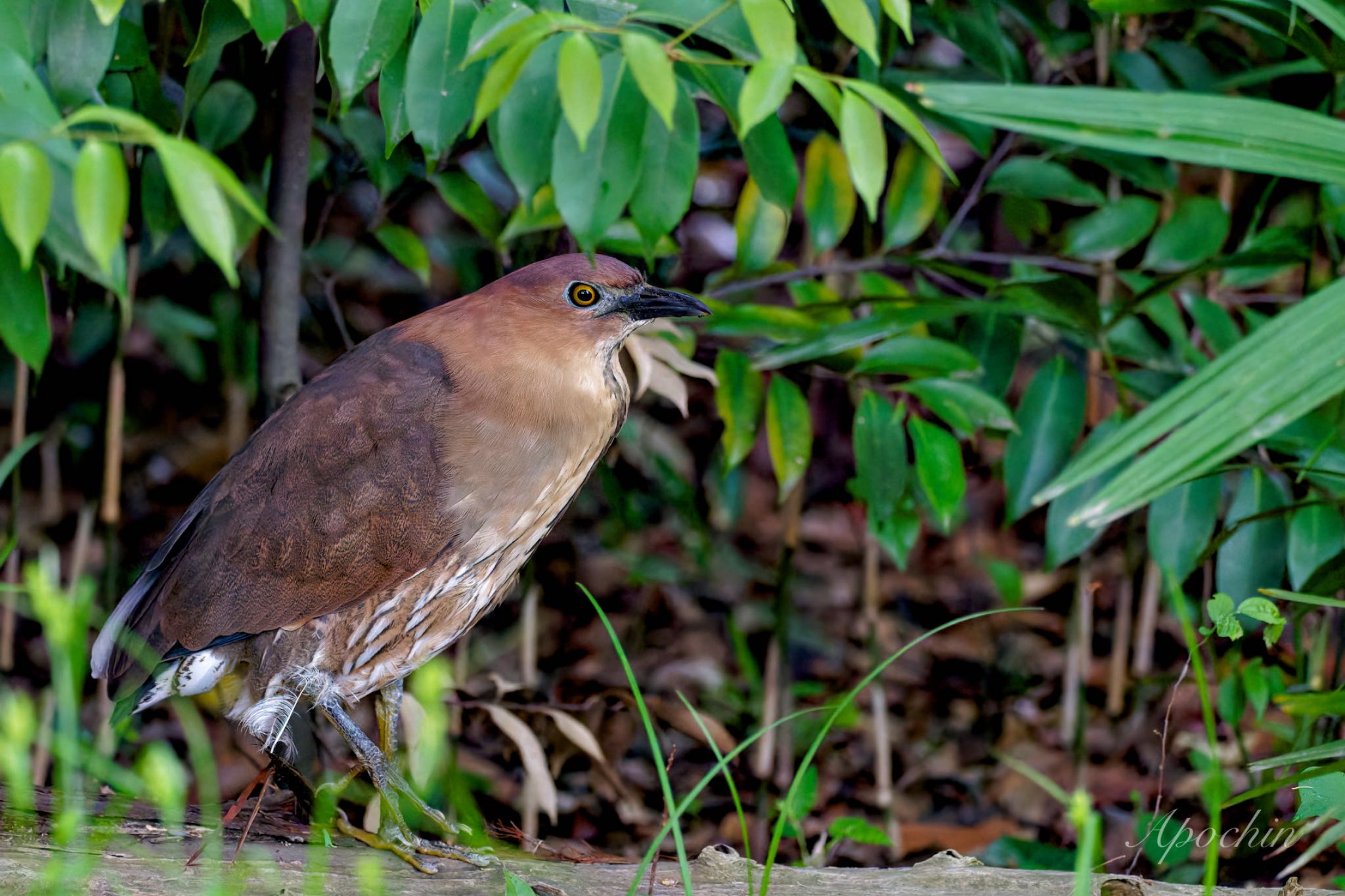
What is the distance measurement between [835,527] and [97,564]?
2497 millimetres

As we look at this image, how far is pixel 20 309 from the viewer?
4.92 ft

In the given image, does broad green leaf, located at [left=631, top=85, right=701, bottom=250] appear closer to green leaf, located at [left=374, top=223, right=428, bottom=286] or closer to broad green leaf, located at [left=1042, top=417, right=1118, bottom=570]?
green leaf, located at [left=374, top=223, right=428, bottom=286]

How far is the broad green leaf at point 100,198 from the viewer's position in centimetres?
118

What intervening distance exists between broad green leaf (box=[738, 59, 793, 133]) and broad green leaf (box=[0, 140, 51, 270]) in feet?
2.39

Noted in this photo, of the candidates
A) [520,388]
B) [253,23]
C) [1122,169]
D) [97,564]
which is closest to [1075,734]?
[1122,169]

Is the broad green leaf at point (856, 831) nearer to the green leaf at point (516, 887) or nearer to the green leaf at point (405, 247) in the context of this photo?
the green leaf at point (516, 887)

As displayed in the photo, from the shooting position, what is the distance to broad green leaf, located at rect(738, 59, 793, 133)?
1.39 metres

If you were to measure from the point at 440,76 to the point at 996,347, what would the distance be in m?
1.57

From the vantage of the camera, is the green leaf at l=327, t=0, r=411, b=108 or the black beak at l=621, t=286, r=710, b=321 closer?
the green leaf at l=327, t=0, r=411, b=108

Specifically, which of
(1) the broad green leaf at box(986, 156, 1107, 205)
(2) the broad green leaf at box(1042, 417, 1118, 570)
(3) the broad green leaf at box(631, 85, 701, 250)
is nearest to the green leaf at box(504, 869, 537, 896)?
(3) the broad green leaf at box(631, 85, 701, 250)

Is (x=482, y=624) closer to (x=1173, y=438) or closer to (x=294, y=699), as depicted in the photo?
(x=294, y=699)

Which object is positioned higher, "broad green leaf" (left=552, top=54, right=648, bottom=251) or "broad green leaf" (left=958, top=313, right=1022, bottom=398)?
"broad green leaf" (left=552, top=54, right=648, bottom=251)

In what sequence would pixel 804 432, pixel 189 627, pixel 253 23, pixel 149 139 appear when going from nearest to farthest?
pixel 149 139
pixel 253 23
pixel 189 627
pixel 804 432

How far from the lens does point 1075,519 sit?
1.34 metres
